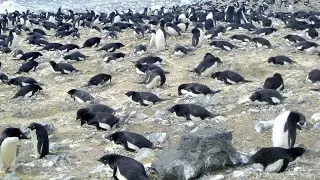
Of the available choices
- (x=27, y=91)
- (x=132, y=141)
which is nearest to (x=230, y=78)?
(x=132, y=141)

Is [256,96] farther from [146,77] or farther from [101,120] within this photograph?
[146,77]

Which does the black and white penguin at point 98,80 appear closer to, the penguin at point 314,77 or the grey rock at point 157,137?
the grey rock at point 157,137

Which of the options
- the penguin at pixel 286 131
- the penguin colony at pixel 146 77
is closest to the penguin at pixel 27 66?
the penguin colony at pixel 146 77

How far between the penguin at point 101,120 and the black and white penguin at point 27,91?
289 centimetres

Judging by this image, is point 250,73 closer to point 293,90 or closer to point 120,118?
point 293,90

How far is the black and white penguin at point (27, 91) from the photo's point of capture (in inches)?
404

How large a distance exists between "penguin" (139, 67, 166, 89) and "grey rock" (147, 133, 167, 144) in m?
3.07

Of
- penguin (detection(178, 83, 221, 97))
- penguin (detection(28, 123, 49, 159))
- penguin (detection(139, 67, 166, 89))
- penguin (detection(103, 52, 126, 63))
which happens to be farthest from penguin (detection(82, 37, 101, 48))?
penguin (detection(28, 123, 49, 159))

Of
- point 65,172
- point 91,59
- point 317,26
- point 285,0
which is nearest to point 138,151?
point 65,172

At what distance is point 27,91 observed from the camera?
10359 mm

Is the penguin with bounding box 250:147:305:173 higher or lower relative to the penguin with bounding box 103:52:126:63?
higher

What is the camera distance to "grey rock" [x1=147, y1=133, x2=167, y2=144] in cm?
709

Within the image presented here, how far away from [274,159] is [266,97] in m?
2.95

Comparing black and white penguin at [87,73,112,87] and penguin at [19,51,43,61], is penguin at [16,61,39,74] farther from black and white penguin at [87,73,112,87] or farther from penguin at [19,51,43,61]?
black and white penguin at [87,73,112,87]
